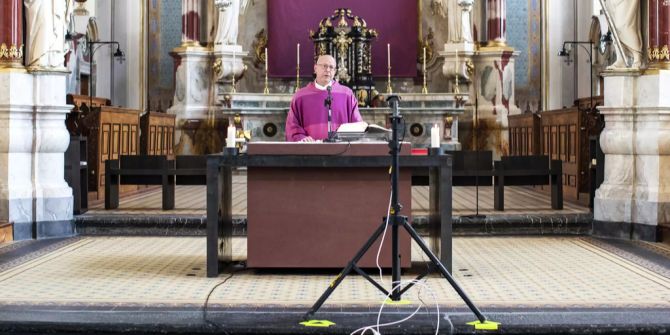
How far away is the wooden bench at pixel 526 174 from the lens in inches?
464

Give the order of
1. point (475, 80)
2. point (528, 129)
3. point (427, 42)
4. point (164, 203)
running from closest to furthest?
point (164, 203), point (528, 129), point (475, 80), point (427, 42)

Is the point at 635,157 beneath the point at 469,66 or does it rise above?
beneath

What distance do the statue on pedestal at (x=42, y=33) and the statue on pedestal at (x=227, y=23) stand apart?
834 cm

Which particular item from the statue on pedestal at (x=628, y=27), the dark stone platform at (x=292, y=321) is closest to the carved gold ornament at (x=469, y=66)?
the statue on pedestal at (x=628, y=27)

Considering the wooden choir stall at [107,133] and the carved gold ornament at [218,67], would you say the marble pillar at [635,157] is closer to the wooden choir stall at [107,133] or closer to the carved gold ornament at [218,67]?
the wooden choir stall at [107,133]

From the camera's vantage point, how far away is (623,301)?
6453 mm

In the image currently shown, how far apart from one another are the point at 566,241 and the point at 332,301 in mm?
4256

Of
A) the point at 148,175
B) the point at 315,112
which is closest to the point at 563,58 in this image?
the point at 148,175

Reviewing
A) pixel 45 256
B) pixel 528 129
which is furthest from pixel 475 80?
pixel 45 256

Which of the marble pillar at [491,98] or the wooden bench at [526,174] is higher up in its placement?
the marble pillar at [491,98]

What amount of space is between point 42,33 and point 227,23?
28.6 feet

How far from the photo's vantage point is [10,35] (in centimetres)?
1008

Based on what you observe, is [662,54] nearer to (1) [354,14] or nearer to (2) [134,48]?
(1) [354,14]

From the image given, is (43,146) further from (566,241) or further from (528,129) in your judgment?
(528,129)
